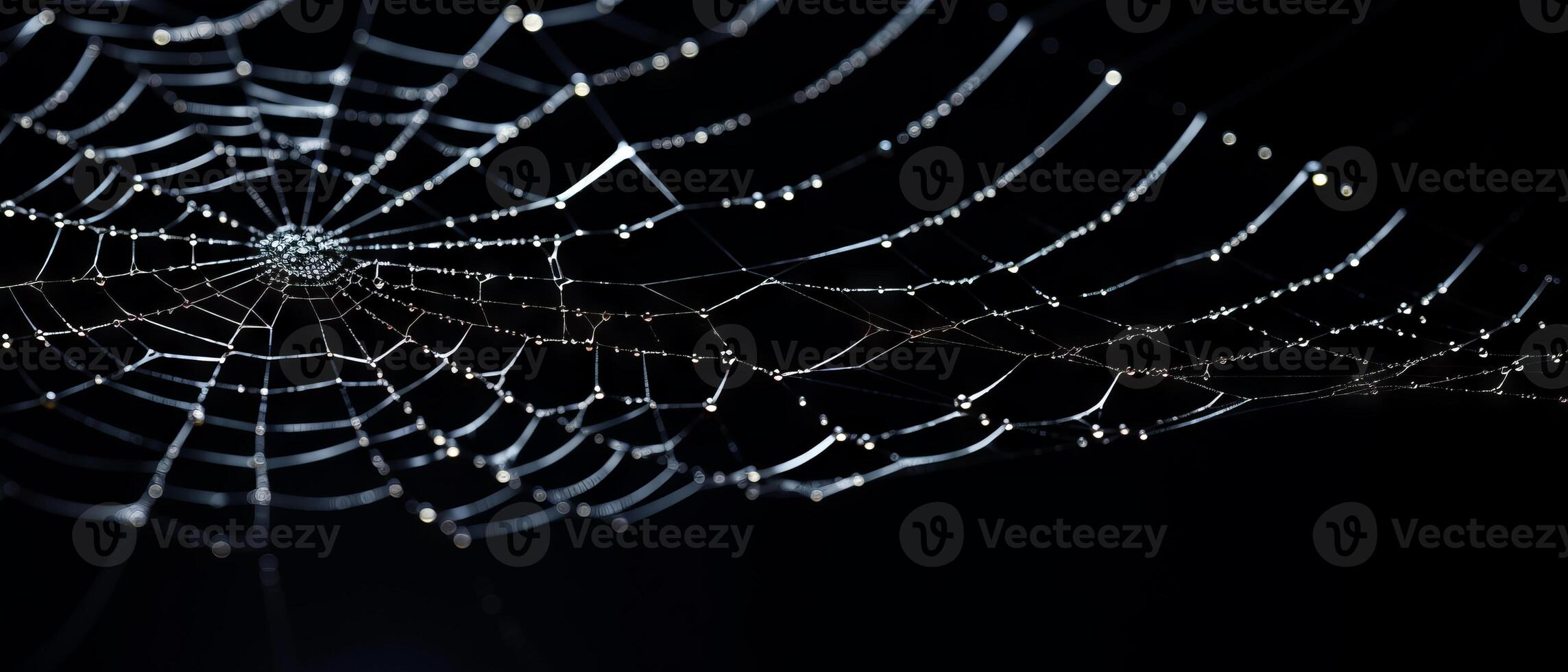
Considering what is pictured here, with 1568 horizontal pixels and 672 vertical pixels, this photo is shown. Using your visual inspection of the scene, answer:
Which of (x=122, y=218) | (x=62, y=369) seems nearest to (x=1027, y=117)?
(x=122, y=218)

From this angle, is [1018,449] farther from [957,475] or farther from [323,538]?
[323,538]

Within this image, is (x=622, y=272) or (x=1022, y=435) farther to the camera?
(x=1022, y=435)

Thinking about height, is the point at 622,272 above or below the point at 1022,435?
above
